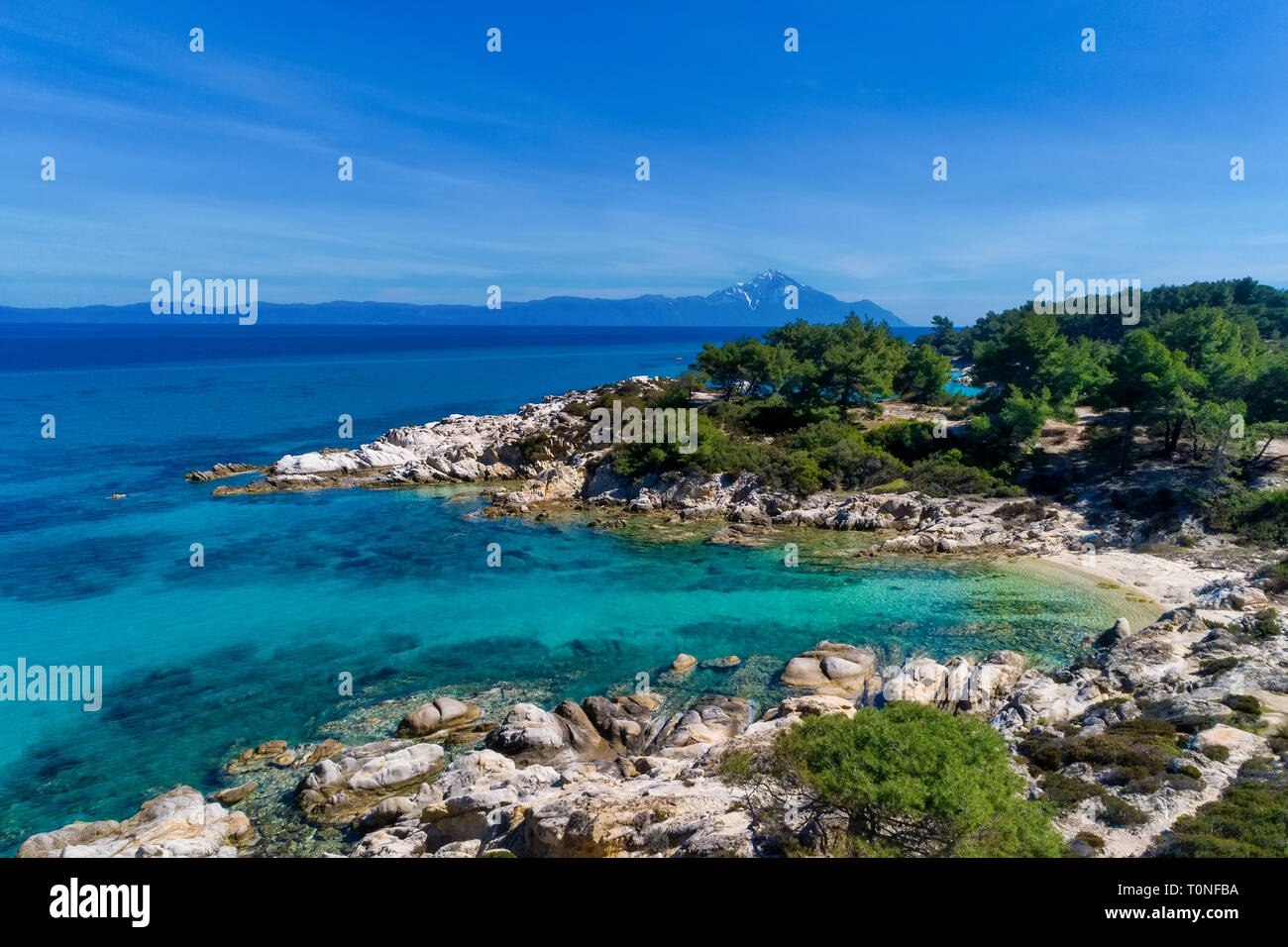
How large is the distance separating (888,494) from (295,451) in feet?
155

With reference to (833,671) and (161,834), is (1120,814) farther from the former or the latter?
(161,834)

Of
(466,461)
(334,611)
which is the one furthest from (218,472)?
(334,611)

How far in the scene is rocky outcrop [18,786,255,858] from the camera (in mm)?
13344

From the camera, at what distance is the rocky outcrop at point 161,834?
43.8ft

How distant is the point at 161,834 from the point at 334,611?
1403 centimetres

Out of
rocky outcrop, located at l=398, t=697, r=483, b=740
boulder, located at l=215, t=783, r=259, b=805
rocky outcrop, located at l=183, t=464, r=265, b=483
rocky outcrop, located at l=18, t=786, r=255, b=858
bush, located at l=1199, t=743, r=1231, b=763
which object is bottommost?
boulder, located at l=215, t=783, r=259, b=805

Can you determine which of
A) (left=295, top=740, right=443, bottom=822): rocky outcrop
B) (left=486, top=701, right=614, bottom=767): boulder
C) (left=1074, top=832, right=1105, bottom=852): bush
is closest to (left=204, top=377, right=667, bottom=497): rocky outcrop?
→ (left=486, top=701, right=614, bottom=767): boulder

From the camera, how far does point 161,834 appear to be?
559 inches

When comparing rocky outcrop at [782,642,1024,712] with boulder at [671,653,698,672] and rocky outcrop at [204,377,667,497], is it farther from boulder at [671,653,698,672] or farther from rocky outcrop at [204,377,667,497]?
rocky outcrop at [204,377,667,497]

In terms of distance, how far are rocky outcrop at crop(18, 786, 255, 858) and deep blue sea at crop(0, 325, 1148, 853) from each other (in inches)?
55.3

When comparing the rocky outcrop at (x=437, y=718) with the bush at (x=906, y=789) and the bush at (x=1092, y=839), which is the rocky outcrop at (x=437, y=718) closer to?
the bush at (x=906, y=789)
